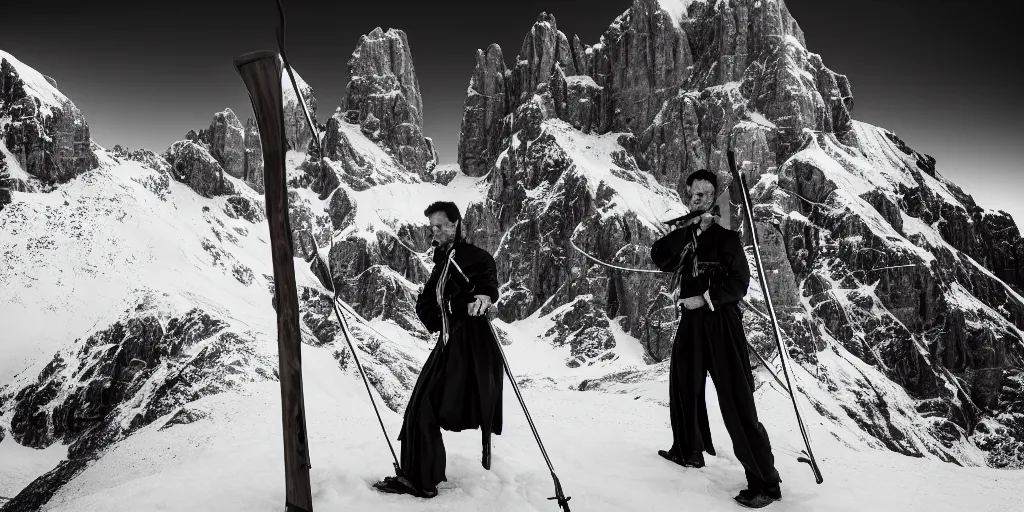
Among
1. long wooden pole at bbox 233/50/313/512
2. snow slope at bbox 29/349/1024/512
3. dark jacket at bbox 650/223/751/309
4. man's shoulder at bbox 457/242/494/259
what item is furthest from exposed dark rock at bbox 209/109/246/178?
long wooden pole at bbox 233/50/313/512

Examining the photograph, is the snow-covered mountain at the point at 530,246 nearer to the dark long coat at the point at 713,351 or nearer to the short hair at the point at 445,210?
the short hair at the point at 445,210

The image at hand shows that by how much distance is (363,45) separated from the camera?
3804 inches

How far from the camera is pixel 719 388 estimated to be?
4.97 m

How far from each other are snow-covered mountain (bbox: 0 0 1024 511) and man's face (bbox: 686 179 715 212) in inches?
988

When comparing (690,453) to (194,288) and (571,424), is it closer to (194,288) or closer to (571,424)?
(571,424)

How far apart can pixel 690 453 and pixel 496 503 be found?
208 cm

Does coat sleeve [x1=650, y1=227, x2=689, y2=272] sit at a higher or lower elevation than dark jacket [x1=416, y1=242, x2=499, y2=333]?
higher

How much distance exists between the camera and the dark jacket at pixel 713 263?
16.7ft

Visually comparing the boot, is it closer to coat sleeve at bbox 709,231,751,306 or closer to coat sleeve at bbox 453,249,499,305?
coat sleeve at bbox 453,249,499,305

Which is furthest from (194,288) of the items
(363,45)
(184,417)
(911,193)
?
(911,193)

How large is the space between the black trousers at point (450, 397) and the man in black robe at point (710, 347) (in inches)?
70.3

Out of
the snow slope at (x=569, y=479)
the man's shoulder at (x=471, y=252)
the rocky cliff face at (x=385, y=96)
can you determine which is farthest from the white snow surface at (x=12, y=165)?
the man's shoulder at (x=471, y=252)

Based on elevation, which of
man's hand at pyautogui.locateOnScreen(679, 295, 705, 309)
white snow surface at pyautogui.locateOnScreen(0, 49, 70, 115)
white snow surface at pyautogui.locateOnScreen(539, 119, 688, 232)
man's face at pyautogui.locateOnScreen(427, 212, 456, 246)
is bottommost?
man's hand at pyautogui.locateOnScreen(679, 295, 705, 309)

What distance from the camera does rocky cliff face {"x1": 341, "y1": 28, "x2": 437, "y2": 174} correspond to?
320 feet
